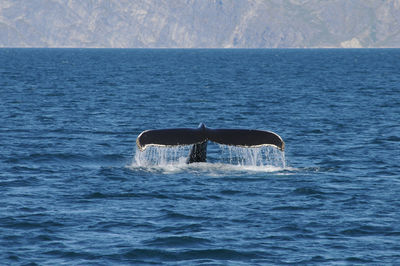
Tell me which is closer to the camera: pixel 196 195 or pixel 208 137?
pixel 208 137

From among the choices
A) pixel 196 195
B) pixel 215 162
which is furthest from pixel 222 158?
pixel 196 195

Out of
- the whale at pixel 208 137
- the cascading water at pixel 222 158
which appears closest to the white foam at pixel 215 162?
the cascading water at pixel 222 158

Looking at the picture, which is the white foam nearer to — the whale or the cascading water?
the cascading water

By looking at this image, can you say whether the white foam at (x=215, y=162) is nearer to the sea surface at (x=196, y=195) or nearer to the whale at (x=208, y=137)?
the sea surface at (x=196, y=195)

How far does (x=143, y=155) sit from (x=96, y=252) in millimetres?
11185

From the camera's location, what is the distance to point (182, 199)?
19.2m

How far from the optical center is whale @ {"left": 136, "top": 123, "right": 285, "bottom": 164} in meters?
18.7

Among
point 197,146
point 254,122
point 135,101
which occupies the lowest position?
point 197,146

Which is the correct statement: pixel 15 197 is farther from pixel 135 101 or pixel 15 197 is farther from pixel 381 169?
pixel 135 101

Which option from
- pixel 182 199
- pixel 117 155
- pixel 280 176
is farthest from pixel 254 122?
pixel 182 199

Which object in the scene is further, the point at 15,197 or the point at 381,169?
the point at 381,169

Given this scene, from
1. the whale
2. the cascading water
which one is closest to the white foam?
the cascading water

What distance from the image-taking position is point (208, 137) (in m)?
19.4

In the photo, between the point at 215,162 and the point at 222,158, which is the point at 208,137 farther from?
the point at 222,158
